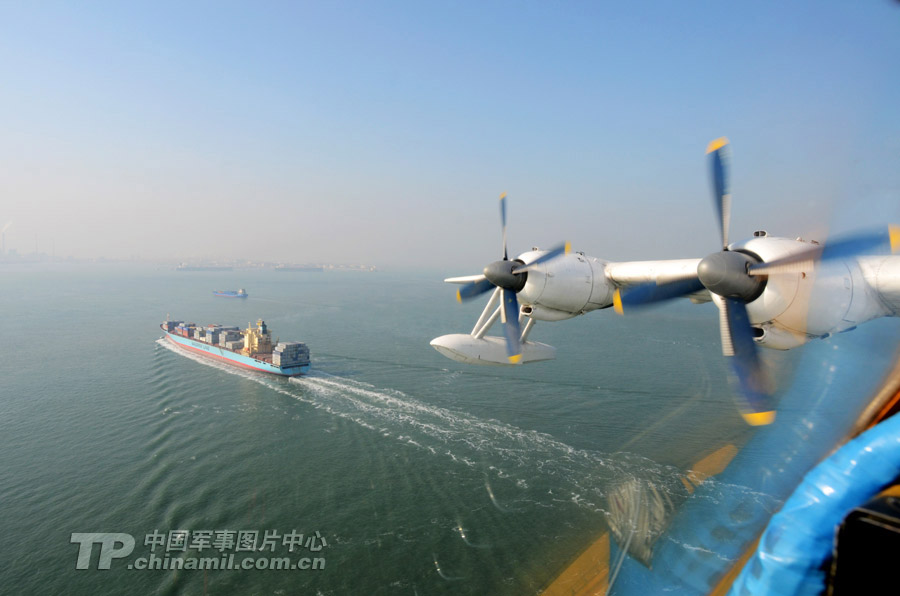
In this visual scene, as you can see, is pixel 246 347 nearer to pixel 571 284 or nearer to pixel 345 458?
A: pixel 345 458

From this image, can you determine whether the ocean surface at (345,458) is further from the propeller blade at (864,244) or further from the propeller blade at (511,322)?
the propeller blade at (511,322)

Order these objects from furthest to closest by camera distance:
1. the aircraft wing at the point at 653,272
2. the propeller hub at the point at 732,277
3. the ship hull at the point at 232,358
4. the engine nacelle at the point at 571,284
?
the ship hull at the point at 232,358 < the engine nacelle at the point at 571,284 < the aircraft wing at the point at 653,272 < the propeller hub at the point at 732,277

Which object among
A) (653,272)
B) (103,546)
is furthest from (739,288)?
(103,546)

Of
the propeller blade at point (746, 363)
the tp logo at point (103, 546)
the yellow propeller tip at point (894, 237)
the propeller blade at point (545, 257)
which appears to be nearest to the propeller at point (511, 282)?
the propeller blade at point (545, 257)

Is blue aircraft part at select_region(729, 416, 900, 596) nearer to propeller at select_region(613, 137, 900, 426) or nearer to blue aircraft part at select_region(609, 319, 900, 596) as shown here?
blue aircraft part at select_region(609, 319, 900, 596)

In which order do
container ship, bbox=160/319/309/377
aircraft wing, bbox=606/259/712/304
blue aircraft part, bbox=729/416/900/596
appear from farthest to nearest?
container ship, bbox=160/319/309/377, aircraft wing, bbox=606/259/712/304, blue aircraft part, bbox=729/416/900/596

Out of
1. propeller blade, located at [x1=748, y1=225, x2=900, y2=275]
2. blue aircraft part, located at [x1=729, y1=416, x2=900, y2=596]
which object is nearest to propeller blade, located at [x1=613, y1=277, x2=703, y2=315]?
propeller blade, located at [x1=748, y1=225, x2=900, y2=275]
